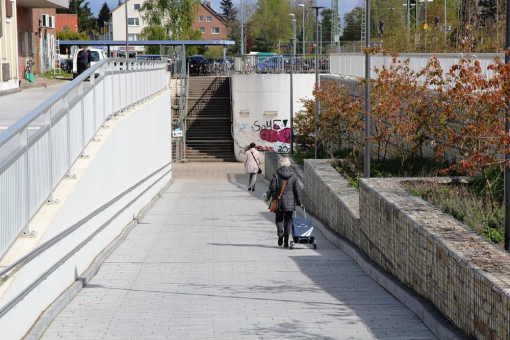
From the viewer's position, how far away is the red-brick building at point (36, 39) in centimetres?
4684

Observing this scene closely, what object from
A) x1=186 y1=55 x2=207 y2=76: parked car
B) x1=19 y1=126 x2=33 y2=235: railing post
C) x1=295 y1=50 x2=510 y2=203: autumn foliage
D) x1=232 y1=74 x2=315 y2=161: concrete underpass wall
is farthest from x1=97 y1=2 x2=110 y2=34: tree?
x1=19 y1=126 x2=33 y2=235: railing post

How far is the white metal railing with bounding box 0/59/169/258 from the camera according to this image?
27.1 ft

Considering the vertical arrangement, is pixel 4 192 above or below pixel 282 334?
above

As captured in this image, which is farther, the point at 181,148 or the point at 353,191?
the point at 181,148

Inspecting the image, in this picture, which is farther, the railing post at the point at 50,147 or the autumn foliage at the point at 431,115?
→ the autumn foliage at the point at 431,115

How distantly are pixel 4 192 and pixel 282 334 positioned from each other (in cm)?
276

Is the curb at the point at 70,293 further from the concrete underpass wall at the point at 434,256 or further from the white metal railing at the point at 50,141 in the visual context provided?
the concrete underpass wall at the point at 434,256

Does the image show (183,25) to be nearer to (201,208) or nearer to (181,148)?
(181,148)

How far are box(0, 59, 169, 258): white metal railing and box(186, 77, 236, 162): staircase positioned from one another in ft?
109

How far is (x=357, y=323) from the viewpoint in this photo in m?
8.66

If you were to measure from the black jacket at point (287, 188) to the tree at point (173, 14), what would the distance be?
5858 cm

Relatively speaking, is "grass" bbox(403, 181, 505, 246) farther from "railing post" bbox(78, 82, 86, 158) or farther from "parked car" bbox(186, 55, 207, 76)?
"parked car" bbox(186, 55, 207, 76)

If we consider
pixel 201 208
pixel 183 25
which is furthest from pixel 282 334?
pixel 183 25

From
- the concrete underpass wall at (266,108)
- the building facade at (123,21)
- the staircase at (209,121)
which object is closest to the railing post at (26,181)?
the concrete underpass wall at (266,108)
